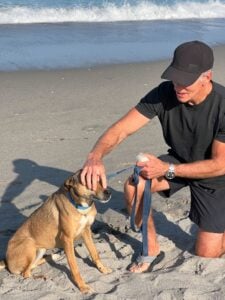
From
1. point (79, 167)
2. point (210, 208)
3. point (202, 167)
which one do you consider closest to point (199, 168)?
point (202, 167)

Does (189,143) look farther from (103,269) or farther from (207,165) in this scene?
(103,269)

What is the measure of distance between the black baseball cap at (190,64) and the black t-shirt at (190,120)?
305mm

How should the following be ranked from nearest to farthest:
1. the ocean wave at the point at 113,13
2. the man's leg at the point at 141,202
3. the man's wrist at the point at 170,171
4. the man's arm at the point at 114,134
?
the man's wrist at the point at 170,171 < the man's arm at the point at 114,134 < the man's leg at the point at 141,202 < the ocean wave at the point at 113,13

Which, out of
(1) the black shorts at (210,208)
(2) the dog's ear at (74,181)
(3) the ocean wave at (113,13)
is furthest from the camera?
(3) the ocean wave at (113,13)

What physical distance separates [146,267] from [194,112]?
126 cm

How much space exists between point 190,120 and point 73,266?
4.57 ft

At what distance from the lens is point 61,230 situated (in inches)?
154

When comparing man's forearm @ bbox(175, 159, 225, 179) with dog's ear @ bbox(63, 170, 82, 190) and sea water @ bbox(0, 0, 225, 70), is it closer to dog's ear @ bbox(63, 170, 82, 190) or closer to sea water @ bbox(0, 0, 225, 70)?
dog's ear @ bbox(63, 170, 82, 190)

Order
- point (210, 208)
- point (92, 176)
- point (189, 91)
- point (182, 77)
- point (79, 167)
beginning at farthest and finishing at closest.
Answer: point (79, 167)
point (210, 208)
point (189, 91)
point (182, 77)
point (92, 176)

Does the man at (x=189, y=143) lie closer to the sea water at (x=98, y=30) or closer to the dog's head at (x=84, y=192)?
the dog's head at (x=84, y=192)

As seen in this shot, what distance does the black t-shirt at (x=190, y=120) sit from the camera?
13.1ft

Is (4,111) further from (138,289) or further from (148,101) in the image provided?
(138,289)

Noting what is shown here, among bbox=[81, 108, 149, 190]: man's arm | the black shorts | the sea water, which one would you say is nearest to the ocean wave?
the sea water

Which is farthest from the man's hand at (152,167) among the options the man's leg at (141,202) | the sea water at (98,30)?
the sea water at (98,30)
